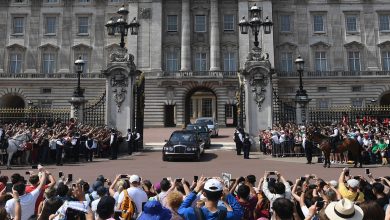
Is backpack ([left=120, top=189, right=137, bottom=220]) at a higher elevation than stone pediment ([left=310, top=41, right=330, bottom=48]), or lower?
lower

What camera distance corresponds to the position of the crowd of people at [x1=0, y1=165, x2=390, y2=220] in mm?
4402

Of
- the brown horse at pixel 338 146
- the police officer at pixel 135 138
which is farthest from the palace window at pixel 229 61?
the brown horse at pixel 338 146

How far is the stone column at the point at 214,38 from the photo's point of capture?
5009cm

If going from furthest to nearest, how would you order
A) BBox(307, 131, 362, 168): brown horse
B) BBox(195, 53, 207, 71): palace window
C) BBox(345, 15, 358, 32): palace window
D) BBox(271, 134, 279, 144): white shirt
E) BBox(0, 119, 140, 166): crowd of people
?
BBox(345, 15, 358, 32): palace window → BBox(195, 53, 207, 71): palace window → BBox(271, 134, 279, 144): white shirt → BBox(0, 119, 140, 166): crowd of people → BBox(307, 131, 362, 168): brown horse

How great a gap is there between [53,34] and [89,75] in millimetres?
8324

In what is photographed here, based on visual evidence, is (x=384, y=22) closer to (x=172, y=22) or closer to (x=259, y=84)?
(x=172, y=22)

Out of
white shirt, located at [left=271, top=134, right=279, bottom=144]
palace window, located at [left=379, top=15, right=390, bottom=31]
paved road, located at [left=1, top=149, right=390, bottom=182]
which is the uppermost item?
palace window, located at [left=379, top=15, right=390, bottom=31]

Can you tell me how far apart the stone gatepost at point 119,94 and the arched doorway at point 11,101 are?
35.7 m

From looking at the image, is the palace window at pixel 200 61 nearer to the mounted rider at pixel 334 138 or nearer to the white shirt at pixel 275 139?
the white shirt at pixel 275 139

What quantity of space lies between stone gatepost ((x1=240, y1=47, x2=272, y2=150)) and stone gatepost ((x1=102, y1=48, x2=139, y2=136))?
7474mm

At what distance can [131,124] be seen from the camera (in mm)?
23297

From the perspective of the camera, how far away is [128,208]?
6.09m

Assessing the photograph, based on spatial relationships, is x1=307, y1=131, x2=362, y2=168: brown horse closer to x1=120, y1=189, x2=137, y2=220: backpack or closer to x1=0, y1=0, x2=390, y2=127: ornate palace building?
x1=120, y1=189, x2=137, y2=220: backpack

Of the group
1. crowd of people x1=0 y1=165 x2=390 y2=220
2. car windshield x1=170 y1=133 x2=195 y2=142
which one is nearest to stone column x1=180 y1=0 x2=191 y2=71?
car windshield x1=170 y1=133 x2=195 y2=142
